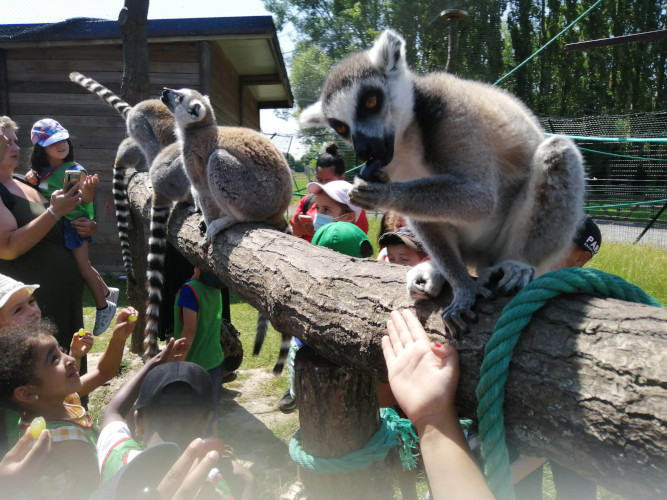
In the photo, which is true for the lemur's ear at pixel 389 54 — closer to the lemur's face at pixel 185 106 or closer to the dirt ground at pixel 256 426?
the lemur's face at pixel 185 106

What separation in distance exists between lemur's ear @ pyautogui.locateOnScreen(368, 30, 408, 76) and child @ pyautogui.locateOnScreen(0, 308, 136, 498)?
2.28m

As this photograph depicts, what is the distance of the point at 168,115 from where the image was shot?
6312 mm

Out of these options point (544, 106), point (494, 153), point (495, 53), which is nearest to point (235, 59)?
point (494, 153)

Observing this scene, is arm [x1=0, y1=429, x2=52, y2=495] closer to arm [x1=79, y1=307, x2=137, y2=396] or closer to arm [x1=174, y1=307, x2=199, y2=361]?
arm [x1=79, y1=307, x2=137, y2=396]

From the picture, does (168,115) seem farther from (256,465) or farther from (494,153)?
(494,153)

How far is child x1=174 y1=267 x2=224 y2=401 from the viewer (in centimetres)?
412

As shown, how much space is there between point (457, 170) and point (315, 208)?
3.08m

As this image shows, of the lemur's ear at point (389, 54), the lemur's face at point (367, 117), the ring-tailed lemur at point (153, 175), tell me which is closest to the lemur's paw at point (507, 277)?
the lemur's face at point (367, 117)

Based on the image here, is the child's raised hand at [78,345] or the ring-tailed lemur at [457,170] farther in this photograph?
the child's raised hand at [78,345]

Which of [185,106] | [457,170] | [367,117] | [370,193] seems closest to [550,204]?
[457,170]

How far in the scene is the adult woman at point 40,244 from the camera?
344 cm

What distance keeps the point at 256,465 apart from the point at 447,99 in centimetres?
334

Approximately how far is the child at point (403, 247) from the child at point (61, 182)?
256cm

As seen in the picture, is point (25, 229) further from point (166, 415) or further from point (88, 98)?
point (88, 98)
